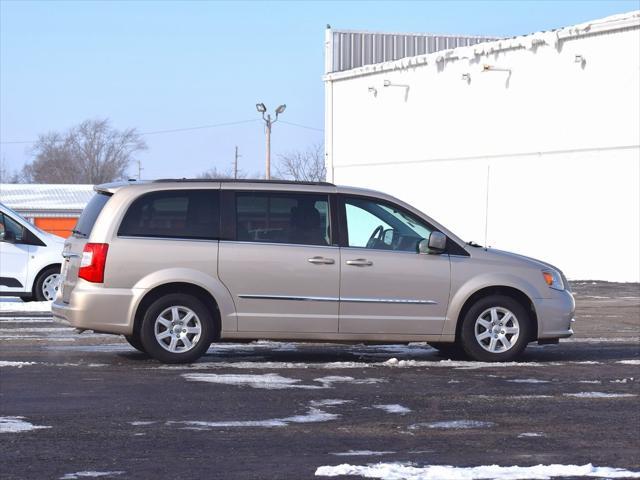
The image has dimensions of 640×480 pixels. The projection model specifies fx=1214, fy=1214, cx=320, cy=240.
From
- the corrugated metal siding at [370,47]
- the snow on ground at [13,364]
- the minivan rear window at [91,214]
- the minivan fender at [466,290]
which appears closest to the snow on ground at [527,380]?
the minivan fender at [466,290]

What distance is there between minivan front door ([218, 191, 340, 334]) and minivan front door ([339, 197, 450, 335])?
159mm

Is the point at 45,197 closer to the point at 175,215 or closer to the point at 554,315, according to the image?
the point at 175,215

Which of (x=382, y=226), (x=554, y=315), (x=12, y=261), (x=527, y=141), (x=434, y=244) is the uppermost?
(x=527, y=141)

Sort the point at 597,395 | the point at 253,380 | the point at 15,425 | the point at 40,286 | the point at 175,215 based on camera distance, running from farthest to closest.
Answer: the point at 40,286
the point at 175,215
the point at 253,380
the point at 597,395
the point at 15,425

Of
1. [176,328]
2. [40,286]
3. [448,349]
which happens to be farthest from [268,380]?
[40,286]

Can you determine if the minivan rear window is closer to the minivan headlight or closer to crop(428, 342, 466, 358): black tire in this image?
crop(428, 342, 466, 358): black tire

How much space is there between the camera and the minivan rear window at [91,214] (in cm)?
1187

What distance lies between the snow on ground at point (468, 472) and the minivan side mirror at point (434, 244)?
508 centimetres

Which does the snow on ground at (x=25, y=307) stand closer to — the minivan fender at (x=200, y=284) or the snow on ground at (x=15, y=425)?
the minivan fender at (x=200, y=284)

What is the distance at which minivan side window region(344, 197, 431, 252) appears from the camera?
11961mm

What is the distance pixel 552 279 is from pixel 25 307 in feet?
31.7

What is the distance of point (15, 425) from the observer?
26.4 feet

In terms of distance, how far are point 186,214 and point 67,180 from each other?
101 metres

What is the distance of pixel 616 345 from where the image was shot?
46.4 feet
